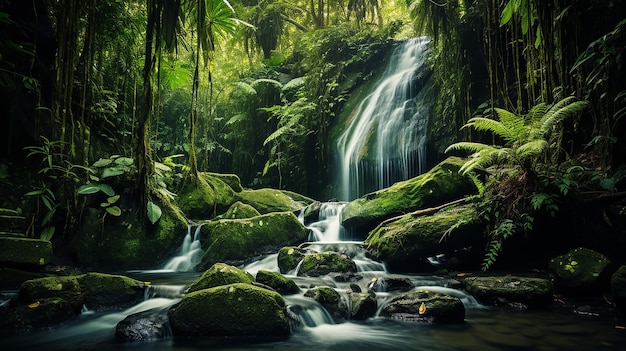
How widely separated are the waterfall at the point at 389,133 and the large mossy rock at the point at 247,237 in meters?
3.20

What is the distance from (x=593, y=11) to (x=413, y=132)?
5010 millimetres

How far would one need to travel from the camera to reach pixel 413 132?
9.78 metres

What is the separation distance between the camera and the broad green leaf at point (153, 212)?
21.9 ft

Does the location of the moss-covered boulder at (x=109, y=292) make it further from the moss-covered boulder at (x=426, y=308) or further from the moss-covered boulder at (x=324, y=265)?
the moss-covered boulder at (x=426, y=308)

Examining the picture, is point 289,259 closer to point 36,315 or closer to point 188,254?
point 188,254

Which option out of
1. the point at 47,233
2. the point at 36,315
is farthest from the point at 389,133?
the point at 36,315

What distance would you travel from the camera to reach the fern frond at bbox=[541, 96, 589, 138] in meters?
4.47

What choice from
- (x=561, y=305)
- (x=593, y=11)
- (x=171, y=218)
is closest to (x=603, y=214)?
(x=561, y=305)

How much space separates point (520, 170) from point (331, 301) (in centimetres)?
342

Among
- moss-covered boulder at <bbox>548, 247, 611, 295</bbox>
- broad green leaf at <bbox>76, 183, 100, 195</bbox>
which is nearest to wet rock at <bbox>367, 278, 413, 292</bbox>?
moss-covered boulder at <bbox>548, 247, 611, 295</bbox>

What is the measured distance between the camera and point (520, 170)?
546 cm

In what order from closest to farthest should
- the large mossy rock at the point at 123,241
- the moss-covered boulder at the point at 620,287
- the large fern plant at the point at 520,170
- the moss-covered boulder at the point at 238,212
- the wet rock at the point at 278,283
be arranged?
the moss-covered boulder at the point at 620,287, the wet rock at the point at 278,283, the large fern plant at the point at 520,170, the large mossy rock at the point at 123,241, the moss-covered boulder at the point at 238,212

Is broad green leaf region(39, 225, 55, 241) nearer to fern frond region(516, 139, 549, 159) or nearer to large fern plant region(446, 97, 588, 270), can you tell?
large fern plant region(446, 97, 588, 270)

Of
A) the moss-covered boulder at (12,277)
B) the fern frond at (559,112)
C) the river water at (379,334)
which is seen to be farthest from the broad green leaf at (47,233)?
the fern frond at (559,112)
